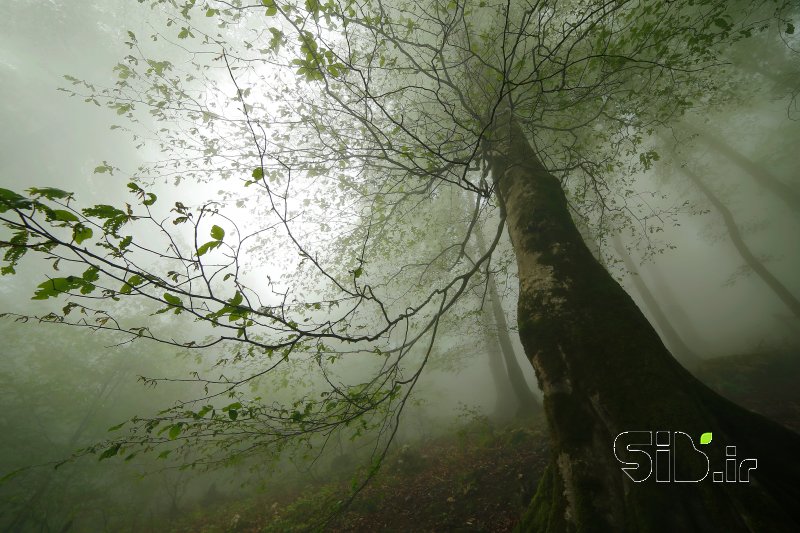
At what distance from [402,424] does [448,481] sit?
10.9 metres

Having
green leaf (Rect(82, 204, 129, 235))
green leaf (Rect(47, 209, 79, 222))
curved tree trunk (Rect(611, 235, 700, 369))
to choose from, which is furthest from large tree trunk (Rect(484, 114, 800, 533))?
curved tree trunk (Rect(611, 235, 700, 369))

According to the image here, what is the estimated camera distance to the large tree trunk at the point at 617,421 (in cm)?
186

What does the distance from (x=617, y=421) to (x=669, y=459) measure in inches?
11.5

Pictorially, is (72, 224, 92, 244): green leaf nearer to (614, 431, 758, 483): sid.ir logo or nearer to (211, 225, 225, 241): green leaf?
(211, 225, 225, 241): green leaf

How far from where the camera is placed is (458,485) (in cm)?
606

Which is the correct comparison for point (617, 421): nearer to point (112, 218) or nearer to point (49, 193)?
point (112, 218)

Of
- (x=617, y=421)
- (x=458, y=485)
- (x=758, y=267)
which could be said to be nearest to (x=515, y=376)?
(x=458, y=485)

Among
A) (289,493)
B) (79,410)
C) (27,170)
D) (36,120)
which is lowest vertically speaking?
(289,493)

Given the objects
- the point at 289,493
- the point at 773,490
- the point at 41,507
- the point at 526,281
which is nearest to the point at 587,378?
the point at 526,281

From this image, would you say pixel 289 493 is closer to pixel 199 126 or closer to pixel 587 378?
pixel 199 126

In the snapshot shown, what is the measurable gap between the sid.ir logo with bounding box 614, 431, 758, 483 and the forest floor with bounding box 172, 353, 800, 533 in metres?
2.82

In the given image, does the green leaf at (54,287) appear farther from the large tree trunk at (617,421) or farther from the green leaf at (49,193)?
the large tree trunk at (617,421)

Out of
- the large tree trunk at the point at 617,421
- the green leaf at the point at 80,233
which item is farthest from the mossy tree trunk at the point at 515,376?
the green leaf at the point at 80,233

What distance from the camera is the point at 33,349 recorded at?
11750 mm
